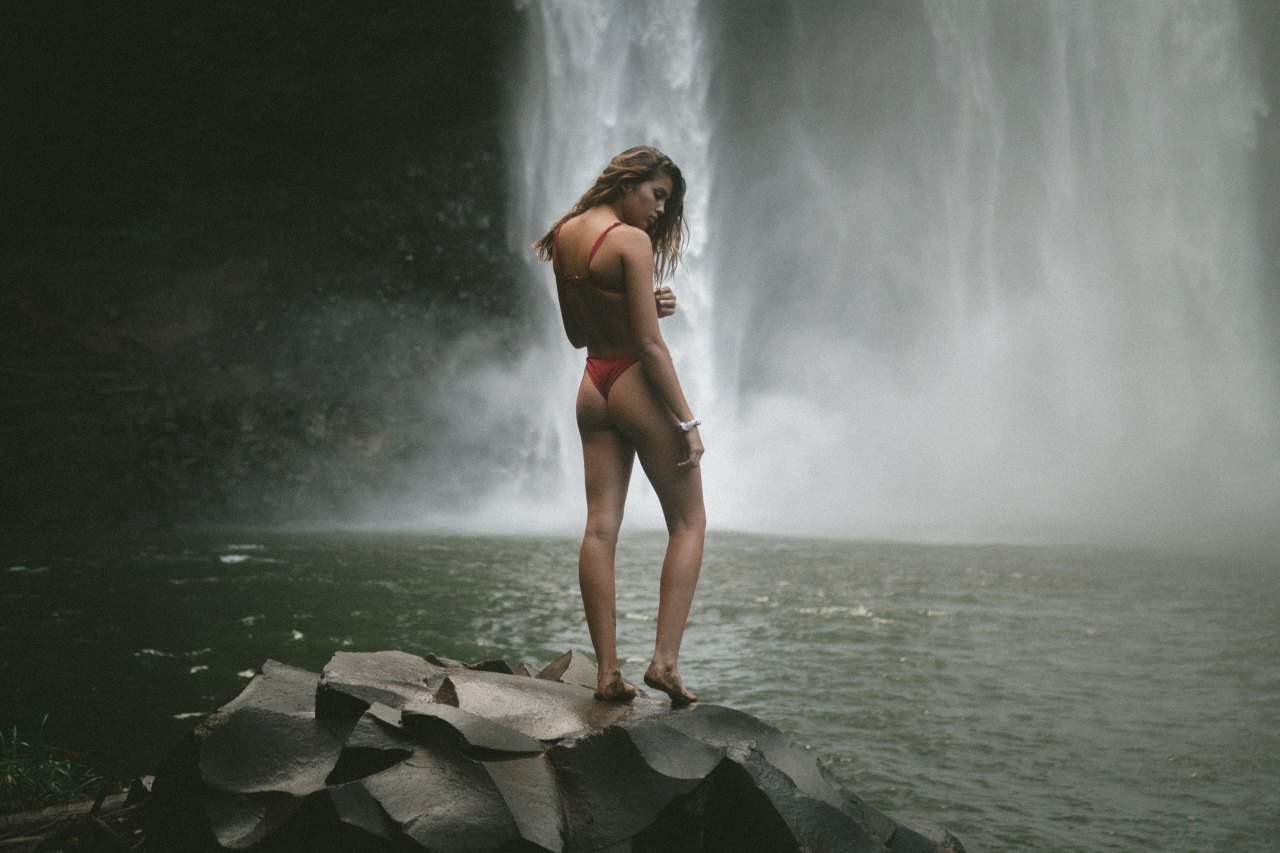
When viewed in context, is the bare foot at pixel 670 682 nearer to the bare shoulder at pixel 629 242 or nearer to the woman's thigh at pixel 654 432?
the woman's thigh at pixel 654 432

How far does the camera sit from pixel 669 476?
130 inches

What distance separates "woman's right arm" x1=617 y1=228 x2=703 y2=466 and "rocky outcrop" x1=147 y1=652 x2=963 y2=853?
86cm

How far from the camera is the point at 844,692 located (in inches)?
222

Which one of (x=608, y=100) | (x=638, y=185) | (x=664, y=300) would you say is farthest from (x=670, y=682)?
(x=608, y=100)

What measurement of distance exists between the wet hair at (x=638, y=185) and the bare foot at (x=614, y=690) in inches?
49.5

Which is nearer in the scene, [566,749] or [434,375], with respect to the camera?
[566,749]

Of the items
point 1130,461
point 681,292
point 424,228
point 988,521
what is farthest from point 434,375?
point 1130,461

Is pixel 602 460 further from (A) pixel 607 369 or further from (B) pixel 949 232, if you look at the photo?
(B) pixel 949 232

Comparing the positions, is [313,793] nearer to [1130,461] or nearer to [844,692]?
[844,692]

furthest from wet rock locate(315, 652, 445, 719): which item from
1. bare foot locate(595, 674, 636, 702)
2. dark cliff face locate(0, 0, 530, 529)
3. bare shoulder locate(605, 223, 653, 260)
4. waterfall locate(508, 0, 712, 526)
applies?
waterfall locate(508, 0, 712, 526)

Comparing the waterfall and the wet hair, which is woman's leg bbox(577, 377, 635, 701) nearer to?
the wet hair

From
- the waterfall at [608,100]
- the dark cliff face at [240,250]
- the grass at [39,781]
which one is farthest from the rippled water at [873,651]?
the waterfall at [608,100]

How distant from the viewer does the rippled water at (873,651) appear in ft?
13.9

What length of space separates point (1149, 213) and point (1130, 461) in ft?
17.3
